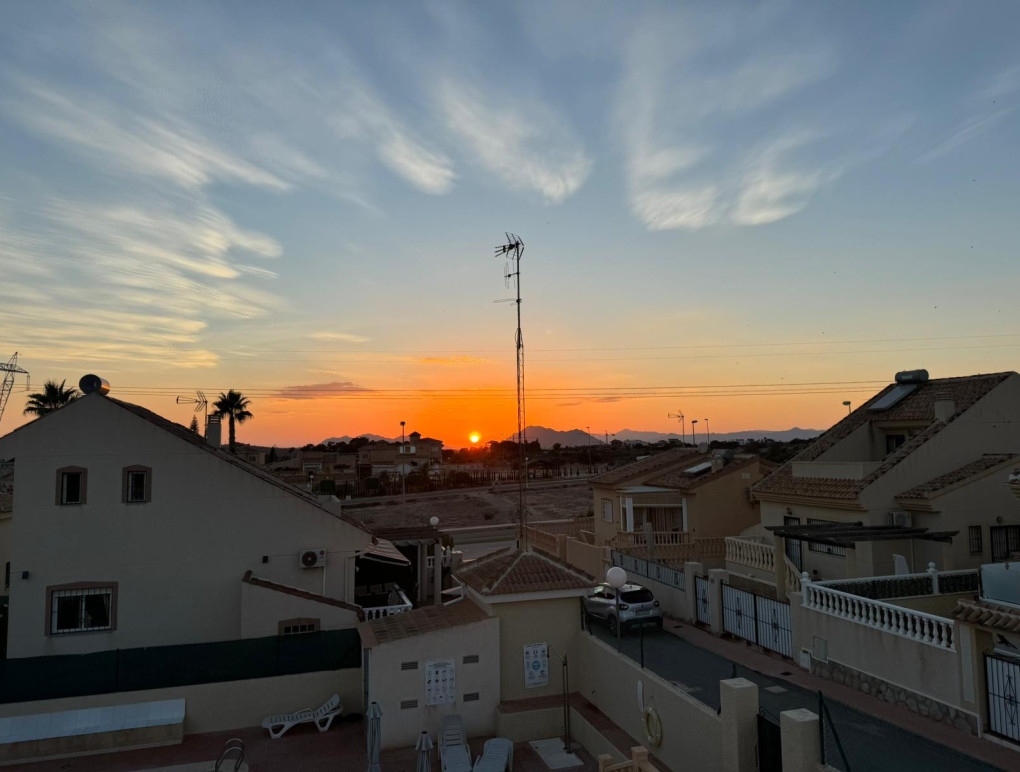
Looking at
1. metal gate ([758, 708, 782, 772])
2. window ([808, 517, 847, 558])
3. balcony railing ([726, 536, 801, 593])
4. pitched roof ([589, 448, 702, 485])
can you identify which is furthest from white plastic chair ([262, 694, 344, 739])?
pitched roof ([589, 448, 702, 485])

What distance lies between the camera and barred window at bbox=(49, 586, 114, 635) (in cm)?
1930

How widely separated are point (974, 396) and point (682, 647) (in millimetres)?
13064

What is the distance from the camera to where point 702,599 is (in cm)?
2031

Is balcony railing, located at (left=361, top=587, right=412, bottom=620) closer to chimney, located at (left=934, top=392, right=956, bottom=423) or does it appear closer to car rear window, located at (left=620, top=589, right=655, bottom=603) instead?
car rear window, located at (left=620, top=589, right=655, bottom=603)

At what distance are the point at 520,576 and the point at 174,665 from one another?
8.99 meters

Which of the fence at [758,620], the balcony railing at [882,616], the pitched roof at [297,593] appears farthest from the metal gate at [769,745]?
the pitched roof at [297,593]

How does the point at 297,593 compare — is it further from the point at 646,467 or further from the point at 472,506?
the point at 472,506

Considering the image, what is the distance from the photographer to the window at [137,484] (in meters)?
20.2

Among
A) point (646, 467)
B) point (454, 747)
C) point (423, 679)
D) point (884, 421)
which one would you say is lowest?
point (454, 747)

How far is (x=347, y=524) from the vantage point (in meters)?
21.9

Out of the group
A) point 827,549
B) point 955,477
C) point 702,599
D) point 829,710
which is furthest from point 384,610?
point 955,477

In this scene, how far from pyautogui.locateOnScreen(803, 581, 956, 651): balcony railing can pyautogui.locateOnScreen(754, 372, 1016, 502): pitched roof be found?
6.15m

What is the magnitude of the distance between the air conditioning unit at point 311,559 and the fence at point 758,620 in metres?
11.8

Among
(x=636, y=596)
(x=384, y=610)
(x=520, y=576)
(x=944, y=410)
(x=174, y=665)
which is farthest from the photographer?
(x=944, y=410)
